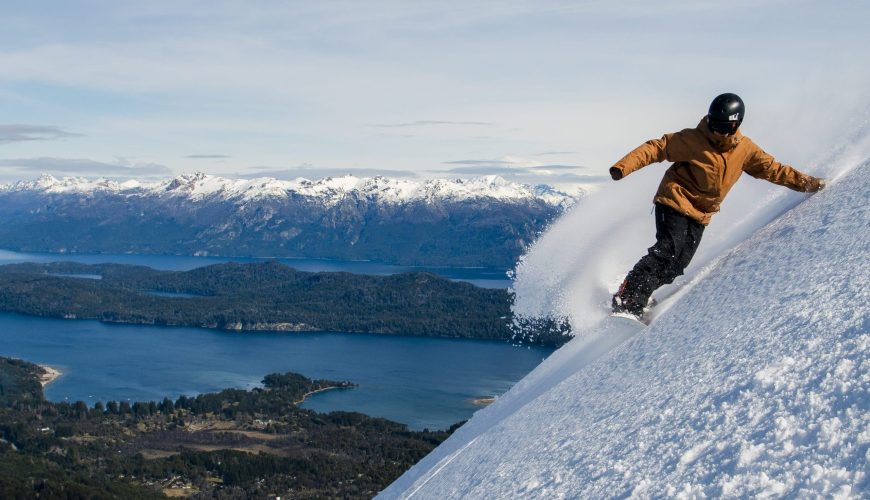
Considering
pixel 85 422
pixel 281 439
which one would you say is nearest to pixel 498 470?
pixel 281 439

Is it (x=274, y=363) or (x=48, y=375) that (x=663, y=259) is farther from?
(x=274, y=363)

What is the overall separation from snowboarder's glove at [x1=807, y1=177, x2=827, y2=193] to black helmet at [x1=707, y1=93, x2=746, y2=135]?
48.4 inches

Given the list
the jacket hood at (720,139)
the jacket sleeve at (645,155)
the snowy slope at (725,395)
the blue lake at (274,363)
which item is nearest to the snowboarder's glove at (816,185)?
the snowy slope at (725,395)

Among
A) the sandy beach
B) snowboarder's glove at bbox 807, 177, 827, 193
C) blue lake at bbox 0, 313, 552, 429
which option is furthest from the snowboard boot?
the sandy beach

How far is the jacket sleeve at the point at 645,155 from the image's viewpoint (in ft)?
25.4

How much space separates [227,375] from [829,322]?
432 feet

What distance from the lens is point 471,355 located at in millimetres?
148875

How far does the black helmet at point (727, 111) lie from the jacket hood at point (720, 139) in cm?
15

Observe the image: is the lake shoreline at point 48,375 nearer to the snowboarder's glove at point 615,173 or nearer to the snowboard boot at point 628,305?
the snowboard boot at point 628,305

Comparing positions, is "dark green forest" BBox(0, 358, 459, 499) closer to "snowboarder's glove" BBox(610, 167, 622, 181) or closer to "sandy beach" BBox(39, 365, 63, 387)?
"sandy beach" BBox(39, 365, 63, 387)

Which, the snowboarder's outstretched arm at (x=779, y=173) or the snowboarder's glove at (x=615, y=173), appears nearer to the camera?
the snowboarder's glove at (x=615, y=173)

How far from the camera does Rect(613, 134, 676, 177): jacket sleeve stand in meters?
7.73

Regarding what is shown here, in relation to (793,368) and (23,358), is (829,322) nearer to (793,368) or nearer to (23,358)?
(793,368)

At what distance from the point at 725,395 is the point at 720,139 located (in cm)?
365
